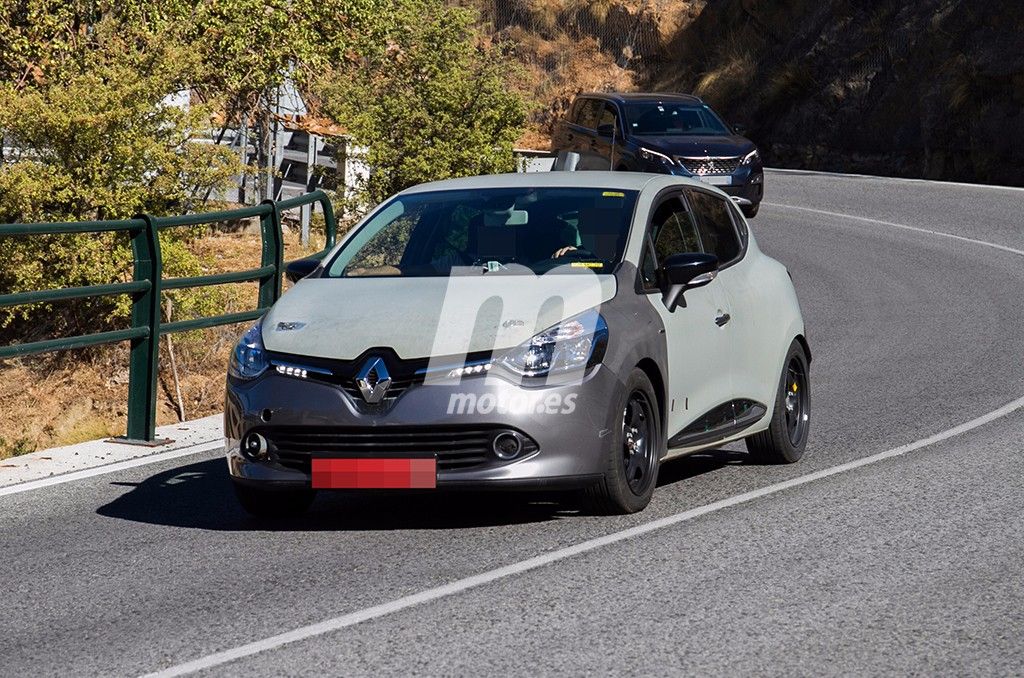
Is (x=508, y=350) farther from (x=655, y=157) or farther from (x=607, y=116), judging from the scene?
(x=607, y=116)

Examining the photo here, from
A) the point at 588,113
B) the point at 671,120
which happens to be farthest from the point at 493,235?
the point at 588,113

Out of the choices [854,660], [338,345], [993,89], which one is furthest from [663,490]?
[993,89]

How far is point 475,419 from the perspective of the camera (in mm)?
7449

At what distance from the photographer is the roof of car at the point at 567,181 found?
905 centimetres

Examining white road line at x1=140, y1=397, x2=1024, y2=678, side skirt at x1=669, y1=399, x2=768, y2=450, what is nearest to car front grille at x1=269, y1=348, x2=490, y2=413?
white road line at x1=140, y1=397, x2=1024, y2=678

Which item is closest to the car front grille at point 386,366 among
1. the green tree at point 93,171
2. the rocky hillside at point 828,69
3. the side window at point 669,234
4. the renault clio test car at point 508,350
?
the renault clio test car at point 508,350

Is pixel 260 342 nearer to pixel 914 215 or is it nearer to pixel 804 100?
pixel 914 215

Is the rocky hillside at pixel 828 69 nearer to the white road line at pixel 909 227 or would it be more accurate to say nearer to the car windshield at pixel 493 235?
the white road line at pixel 909 227

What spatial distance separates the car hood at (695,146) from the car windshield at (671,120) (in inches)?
14.1

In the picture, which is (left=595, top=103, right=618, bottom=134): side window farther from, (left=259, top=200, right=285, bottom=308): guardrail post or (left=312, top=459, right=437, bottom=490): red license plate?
(left=312, top=459, right=437, bottom=490): red license plate

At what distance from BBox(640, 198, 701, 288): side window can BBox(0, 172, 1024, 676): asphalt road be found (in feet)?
3.83

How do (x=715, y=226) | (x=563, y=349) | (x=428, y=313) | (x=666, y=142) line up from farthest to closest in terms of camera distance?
1. (x=666, y=142)
2. (x=715, y=226)
3. (x=428, y=313)
4. (x=563, y=349)

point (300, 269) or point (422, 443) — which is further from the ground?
point (300, 269)

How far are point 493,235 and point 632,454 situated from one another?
138 centimetres
